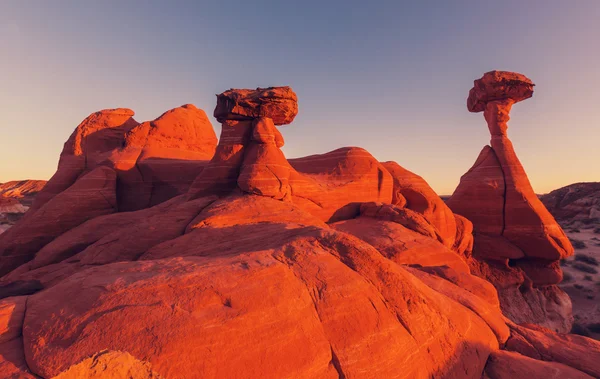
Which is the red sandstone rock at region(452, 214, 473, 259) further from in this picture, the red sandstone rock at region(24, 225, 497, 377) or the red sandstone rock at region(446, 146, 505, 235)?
the red sandstone rock at region(24, 225, 497, 377)

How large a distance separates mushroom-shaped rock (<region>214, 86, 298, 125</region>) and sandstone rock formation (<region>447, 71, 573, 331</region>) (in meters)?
13.0

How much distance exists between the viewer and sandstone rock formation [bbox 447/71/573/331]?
1584 cm

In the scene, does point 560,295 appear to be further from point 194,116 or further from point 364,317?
point 194,116

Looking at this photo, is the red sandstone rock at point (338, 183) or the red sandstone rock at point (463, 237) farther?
the red sandstone rock at point (463, 237)

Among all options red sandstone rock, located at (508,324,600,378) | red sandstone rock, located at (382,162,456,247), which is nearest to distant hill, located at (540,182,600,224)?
red sandstone rock, located at (382,162,456,247)

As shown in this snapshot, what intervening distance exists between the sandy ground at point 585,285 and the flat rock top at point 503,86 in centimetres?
1382

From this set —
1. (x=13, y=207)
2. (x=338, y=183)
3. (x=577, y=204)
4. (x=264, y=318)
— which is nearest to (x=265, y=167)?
(x=338, y=183)

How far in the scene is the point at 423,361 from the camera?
171 inches

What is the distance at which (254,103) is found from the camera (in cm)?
1415

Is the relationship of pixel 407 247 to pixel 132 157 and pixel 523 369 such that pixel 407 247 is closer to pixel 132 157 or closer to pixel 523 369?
pixel 523 369

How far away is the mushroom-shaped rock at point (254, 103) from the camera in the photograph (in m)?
14.0

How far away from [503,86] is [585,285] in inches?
655

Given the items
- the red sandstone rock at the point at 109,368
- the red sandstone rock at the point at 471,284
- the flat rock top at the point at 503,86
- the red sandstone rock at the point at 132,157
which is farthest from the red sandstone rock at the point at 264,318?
the flat rock top at the point at 503,86

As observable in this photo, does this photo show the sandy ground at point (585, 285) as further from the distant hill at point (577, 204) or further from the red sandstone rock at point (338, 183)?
the red sandstone rock at point (338, 183)
